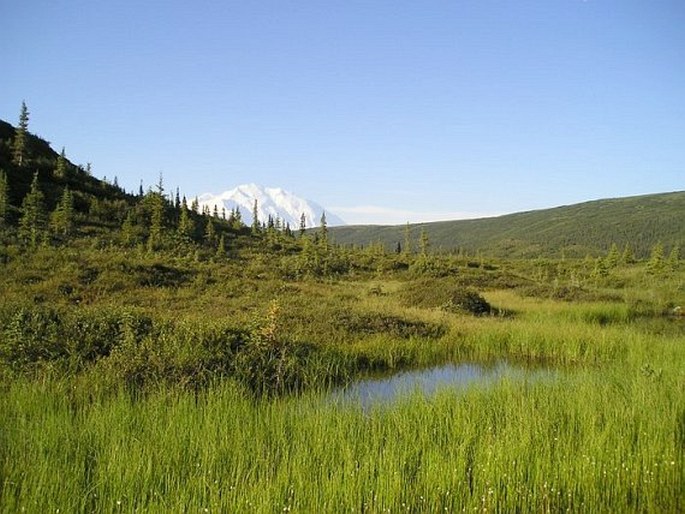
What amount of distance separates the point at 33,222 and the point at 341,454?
3623 centimetres

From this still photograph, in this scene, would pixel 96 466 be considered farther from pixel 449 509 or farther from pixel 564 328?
pixel 564 328

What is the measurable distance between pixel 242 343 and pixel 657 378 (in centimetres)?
813

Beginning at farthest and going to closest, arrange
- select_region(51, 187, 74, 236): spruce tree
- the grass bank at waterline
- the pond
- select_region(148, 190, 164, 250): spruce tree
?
1. select_region(148, 190, 164, 250): spruce tree
2. select_region(51, 187, 74, 236): spruce tree
3. the pond
4. the grass bank at waterline

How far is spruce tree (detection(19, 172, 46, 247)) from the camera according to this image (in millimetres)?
31609

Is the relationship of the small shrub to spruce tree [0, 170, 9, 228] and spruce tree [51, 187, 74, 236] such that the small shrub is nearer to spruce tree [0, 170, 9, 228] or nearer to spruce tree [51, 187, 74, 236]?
spruce tree [51, 187, 74, 236]

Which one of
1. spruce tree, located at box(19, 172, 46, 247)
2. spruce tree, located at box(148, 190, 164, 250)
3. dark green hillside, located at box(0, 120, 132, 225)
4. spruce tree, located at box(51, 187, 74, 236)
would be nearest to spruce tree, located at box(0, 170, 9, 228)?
dark green hillside, located at box(0, 120, 132, 225)

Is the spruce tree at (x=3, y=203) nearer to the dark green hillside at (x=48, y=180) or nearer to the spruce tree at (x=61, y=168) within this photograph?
the dark green hillside at (x=48, y=180)

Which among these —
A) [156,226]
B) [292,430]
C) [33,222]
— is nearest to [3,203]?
[33,222]

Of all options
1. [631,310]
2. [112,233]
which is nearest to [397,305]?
[631,310]

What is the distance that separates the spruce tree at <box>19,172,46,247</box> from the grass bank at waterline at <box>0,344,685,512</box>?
29.5 m

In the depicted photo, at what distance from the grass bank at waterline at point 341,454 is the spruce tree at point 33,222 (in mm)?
29511

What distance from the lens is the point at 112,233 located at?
39.8m

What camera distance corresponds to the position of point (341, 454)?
5.12m

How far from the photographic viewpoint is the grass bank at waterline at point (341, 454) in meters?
4.31
